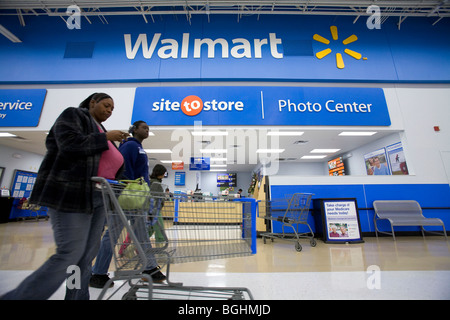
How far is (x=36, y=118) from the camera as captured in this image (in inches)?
188

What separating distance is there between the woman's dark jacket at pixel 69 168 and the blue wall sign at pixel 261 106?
376 cm

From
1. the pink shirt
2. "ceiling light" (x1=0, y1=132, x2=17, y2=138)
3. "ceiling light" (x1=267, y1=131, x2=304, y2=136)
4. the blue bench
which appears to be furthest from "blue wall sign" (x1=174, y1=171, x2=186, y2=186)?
the pink shirt

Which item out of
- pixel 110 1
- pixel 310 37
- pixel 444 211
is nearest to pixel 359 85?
pixel 310 37

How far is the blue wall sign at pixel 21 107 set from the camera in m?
4.75

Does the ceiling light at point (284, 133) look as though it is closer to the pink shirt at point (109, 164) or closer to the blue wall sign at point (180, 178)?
the pink shirt at point (109, 164)

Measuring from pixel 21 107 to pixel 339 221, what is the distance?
8.01 metres

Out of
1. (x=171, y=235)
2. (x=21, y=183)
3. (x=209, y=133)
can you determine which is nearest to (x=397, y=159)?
(x=209, y=133)

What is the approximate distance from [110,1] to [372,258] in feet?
27.5

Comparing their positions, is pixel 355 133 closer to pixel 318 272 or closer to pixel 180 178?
pixel 318 272

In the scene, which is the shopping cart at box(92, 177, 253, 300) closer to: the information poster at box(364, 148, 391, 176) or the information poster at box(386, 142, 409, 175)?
the information poster at box(386, 142, 409, 175)

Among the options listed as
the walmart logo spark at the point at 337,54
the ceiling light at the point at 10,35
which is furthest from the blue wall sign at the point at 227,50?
the ceiling light at the point at 10,35

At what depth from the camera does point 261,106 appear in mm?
4918

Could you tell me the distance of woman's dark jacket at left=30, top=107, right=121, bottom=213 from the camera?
1002mm

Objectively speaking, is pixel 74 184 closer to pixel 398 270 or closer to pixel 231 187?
pixel 398 270
